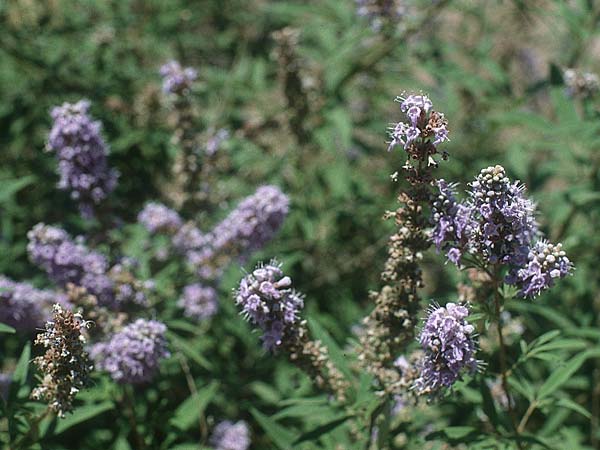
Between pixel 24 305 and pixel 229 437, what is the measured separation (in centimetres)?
145

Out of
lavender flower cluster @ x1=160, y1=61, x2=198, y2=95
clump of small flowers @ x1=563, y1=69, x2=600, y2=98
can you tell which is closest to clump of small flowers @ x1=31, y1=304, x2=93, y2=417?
lavender flower cluster @ x1=160, y1=61, x2=198, y2=95

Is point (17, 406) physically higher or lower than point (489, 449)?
higher

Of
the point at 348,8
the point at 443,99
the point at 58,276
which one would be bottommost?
the point at 58,276

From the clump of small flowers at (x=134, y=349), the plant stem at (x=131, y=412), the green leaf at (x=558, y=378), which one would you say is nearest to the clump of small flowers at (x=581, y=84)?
the green leaf at (x=558, y=378)

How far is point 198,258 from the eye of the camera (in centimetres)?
477

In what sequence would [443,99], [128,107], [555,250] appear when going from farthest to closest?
[443,99]
[128,107]
[555,250]

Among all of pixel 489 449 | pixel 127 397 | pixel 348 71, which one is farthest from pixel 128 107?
pixel 489 449

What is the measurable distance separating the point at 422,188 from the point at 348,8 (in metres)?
3.73

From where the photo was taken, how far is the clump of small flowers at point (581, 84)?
5.11 m

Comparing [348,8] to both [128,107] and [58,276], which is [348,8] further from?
[58,276]

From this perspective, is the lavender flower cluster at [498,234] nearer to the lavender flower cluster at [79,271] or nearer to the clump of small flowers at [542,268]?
the clump of small flowers at [542,268]

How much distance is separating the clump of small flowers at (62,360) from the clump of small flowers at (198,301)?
5.53 feet

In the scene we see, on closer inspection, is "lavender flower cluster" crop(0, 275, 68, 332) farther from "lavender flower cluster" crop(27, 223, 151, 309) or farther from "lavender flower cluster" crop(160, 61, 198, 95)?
"lavender flower cluster" crop(160, 61, 198, 95)

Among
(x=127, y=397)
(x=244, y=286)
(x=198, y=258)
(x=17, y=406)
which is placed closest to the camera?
(x=244, y=286)
